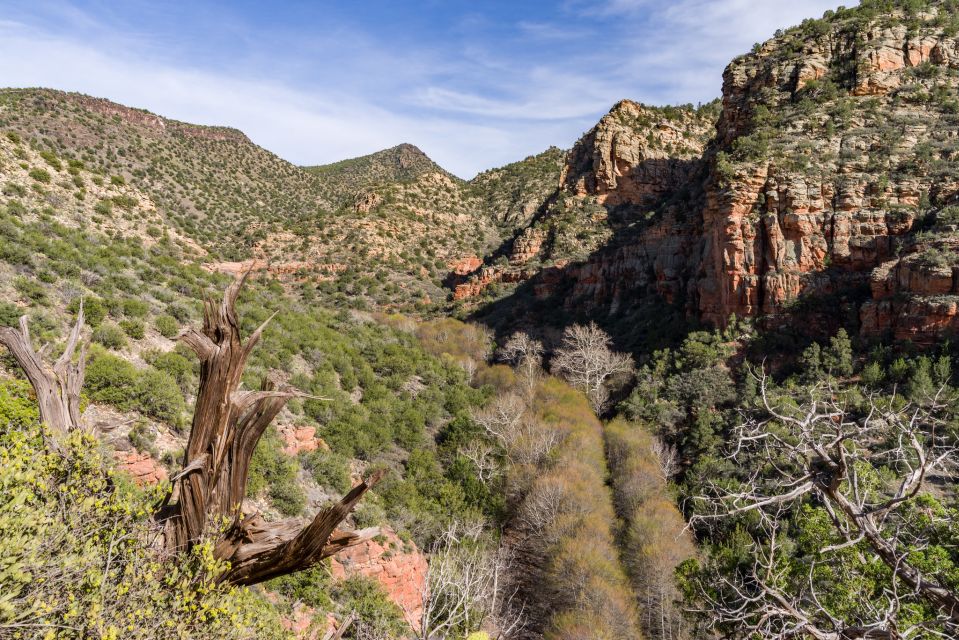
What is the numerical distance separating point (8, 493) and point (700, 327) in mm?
31832

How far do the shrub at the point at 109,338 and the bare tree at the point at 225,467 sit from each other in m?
10.7

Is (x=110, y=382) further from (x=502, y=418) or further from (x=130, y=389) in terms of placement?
(x=502, y=418)

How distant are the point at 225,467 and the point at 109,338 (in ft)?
39.5

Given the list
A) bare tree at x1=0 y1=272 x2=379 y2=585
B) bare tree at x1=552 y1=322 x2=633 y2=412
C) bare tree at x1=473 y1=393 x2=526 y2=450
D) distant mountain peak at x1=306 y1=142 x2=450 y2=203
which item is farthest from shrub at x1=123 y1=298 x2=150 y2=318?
distant mountain peak at x1=306 y1=142 x2=450 y2=203

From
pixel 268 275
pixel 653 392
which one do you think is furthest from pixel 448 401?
pixel 268 275

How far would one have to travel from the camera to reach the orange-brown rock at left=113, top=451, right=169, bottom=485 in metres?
9.55

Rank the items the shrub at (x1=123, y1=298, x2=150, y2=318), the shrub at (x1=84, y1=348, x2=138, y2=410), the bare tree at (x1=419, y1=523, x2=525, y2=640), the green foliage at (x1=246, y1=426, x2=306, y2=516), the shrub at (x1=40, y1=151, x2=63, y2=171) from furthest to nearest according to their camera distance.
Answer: the shrub at (x1=40, y1=151, x2=63, y2=171) → the shrub at (x1=123, y1=298, x2=150, y2=318) → the bare tree at (x1=419, y1=523, x2=525, y2=640) → the green foliage at (x1=246, y1=426, x2=306, y2=516) → the shrub at (x1=84, y1=348, x2=138, y2=410)

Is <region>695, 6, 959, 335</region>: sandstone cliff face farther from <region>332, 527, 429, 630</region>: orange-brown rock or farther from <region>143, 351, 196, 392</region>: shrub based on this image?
<region>143, 351, 196, 392</region>: shrub

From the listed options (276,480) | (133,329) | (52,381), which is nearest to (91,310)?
(133,329)

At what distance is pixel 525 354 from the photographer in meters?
35.5

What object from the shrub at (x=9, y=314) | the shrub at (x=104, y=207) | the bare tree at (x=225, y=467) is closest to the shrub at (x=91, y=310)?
the shrub at (x=9, y=314)

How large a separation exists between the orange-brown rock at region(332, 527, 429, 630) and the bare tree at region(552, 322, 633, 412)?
58.4 ft

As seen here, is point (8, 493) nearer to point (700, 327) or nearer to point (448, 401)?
point (448, 401)

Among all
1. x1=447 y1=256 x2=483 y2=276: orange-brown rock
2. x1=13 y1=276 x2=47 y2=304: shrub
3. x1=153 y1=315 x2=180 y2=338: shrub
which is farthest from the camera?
x1=447 y1=256 x2=483 y2=276: orange-brown rock
